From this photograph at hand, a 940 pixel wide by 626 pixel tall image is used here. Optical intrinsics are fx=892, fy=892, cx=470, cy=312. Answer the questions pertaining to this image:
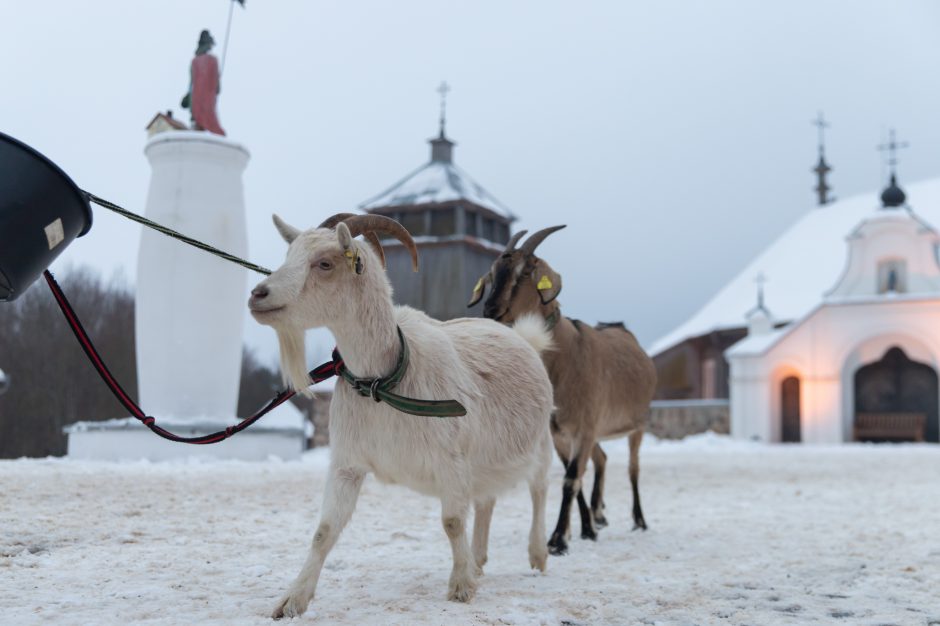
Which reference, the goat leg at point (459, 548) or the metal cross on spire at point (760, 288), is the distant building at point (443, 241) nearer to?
the metal cross on spire at point (760, 288)

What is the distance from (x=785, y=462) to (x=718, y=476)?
239 inches

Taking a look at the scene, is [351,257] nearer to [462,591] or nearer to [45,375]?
[462,591]

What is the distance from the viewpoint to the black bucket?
361 centimetres

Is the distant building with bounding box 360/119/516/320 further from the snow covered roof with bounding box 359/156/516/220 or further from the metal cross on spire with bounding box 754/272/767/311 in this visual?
the metal cross on spire with bounding box 754/272/767/311

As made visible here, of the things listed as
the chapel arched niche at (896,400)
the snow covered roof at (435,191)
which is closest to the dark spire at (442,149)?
the snow covered roof at (435,191)

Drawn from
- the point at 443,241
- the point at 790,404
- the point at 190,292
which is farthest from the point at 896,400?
the point at 190,292

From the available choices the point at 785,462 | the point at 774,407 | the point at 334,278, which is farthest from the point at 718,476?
the point at 774,407

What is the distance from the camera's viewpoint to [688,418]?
37625 millimetres

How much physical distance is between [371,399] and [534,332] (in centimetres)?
227

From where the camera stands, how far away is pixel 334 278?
14.1 feet

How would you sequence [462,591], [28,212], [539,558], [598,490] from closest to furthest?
[28,212] < [462,591] < [539,558] < [598,490]

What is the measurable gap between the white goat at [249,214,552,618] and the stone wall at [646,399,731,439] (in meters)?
33.6

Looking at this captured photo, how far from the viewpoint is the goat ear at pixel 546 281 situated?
22.8 ft

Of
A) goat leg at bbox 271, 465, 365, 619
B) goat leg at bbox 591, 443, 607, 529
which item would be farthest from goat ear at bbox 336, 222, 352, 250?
goat leg at bbox 591, 443, 607, 529
